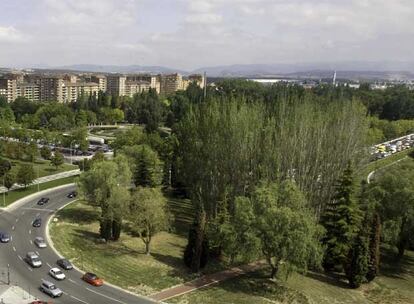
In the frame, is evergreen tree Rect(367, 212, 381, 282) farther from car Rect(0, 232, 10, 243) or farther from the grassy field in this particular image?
car Rect(0, 232, 10, 243)

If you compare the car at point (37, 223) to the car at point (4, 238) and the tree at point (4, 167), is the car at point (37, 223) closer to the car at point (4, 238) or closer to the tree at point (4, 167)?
the car at point (4, 238)

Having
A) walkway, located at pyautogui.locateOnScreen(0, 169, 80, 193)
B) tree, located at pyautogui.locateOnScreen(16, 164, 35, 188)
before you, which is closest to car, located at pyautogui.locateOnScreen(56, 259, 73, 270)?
tree, located at pyautogui.locateOnScreen(16, 164, 35, 188)

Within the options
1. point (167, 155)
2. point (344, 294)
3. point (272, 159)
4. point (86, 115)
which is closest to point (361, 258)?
point (344, 294)

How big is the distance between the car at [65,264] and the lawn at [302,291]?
11356mm

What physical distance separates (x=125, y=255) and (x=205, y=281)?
9730mm

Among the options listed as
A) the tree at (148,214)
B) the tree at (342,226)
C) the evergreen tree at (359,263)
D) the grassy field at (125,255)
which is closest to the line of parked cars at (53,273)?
the grassy field at (125,255)

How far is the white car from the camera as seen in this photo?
39844 mm

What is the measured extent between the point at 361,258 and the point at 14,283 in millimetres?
32175

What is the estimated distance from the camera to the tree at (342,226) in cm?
4594

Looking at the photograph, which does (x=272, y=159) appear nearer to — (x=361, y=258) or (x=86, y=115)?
(x=361, y=258)

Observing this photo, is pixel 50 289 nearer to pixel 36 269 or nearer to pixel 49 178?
pixel 36 269

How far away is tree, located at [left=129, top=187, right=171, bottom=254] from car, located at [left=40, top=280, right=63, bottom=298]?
11052 millimetres

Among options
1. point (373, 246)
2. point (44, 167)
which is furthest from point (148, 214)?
point (44, 167)

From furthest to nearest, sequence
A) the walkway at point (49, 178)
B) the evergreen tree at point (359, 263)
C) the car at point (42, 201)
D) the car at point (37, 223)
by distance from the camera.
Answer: the walkway at point (49, 178), the car at point (42, 201), the car at point (37, 223), the evergreen tree at point (359, 263)
